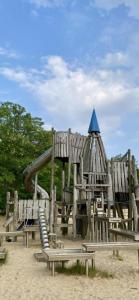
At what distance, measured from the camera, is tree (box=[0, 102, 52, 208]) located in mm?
29652

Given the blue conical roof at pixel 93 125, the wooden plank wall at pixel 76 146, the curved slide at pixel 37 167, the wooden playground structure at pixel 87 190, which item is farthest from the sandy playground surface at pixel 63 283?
the curved slide at pixel 37 167

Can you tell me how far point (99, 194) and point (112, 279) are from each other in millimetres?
9443

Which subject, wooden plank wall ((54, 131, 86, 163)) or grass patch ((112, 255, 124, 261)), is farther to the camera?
wooden plank wall ((54, 131, 86, 163))

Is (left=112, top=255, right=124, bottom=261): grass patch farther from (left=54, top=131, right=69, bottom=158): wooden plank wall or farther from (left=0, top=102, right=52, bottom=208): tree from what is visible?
(left=0, top=102, right=52, bottom=208): tree

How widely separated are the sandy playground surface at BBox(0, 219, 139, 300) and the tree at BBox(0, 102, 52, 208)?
60.6 feet

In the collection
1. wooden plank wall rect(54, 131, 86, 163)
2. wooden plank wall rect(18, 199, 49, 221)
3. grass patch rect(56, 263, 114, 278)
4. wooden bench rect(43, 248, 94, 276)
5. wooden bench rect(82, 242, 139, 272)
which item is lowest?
grass patch rect(56, 263, 114, 278)

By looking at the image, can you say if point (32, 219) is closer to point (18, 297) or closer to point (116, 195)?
point (116, 195)

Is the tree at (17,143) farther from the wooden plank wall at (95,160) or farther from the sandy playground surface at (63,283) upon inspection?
the sandy playground surface at (63,283)

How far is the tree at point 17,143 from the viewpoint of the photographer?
29.7 m

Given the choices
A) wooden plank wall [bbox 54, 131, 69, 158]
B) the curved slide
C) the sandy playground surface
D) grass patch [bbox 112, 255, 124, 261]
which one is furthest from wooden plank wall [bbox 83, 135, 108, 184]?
the sandy playground surface

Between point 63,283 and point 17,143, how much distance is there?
22073mm

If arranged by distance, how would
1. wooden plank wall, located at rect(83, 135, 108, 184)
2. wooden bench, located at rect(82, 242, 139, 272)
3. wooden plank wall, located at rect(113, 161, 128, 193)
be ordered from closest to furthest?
wooden bench, located at rect(82, 242, 139, 272)
wooden plank wall, located at rect(113, 161, 128, 193)
wooden plank wall, located at rect(83, 135, 108, 184)

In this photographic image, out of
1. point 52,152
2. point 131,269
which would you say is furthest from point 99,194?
point 131,269

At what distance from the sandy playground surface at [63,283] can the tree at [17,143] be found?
60.6 ft
